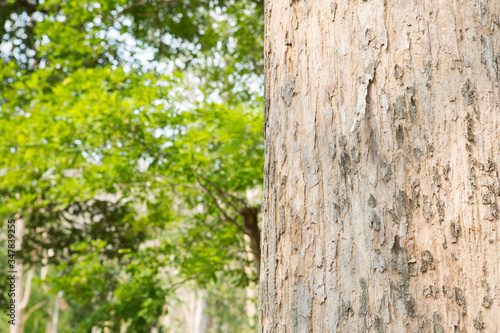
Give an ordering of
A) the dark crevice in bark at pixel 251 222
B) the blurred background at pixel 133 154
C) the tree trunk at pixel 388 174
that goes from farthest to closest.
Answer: the dark crevice in bark at pixel 251 222
the blurred background at pixel 133 154
the tree trunk at pixel 388 174

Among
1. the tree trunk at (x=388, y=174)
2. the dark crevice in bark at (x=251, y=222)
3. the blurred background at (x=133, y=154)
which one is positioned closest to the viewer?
the tree trunk at (x=388, y=174)

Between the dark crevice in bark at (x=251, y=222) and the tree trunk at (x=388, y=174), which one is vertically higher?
the dark crevice in bark at (x=251, y=222)

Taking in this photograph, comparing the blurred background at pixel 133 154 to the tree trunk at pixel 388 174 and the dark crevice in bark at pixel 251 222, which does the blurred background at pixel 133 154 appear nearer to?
the dark crevice in bark at pixel 251 222

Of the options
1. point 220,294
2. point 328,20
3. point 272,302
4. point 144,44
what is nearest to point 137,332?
point 144,44

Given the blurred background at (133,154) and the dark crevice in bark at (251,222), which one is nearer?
the blurred background at (133,154)

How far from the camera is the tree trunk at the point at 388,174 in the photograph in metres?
1.02

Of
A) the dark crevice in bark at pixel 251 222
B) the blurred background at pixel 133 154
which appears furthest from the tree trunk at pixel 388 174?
the dark crevice in bark at pixel 251 222

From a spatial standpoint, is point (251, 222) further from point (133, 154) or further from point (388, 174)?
point (388, 174)

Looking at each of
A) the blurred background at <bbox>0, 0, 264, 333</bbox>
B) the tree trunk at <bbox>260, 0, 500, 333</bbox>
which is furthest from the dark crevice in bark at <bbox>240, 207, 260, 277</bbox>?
the tree trunk at <bbox>260, 0, 500, 333</bbox>

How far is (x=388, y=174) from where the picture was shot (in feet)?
3.62

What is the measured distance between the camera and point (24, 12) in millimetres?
7469

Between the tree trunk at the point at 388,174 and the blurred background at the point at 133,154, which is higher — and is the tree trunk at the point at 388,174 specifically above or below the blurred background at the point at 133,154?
below

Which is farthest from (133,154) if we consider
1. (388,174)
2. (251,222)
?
(388,174)

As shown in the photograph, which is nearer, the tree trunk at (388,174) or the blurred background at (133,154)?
the tree trunk at (388,174)
